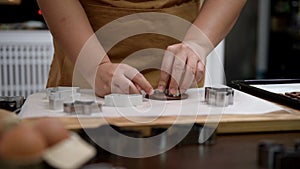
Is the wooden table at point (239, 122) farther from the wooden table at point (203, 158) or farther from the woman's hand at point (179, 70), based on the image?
the woman's hand at point (179, 70)

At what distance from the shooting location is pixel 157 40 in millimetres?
1001

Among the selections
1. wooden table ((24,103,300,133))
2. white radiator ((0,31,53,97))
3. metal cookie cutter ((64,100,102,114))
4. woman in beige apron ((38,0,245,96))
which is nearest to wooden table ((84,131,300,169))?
wooden table ((24,103,300,133))

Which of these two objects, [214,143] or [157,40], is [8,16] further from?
[214,143]

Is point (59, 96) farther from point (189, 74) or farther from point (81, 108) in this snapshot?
point (189, 74)

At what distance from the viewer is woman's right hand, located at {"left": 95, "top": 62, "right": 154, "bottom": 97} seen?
29.9 inches

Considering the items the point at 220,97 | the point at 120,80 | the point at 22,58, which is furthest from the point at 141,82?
the point at 22,58

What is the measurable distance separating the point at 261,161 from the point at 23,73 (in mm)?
1985

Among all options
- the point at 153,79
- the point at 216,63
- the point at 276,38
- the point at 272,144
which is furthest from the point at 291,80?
the point at 276,38

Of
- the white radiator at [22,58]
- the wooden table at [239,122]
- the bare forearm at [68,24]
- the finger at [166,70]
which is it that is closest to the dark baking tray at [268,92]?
the wooden table at [239,122]

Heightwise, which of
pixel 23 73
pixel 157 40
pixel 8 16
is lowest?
pixel 23 73

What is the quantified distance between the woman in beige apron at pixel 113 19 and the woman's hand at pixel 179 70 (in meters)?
0.09

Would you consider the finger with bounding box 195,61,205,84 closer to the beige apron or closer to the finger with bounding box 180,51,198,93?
the finger with bounding box 180,51,198,93

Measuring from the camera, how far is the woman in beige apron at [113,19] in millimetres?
852

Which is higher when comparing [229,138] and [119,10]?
[119,10]
